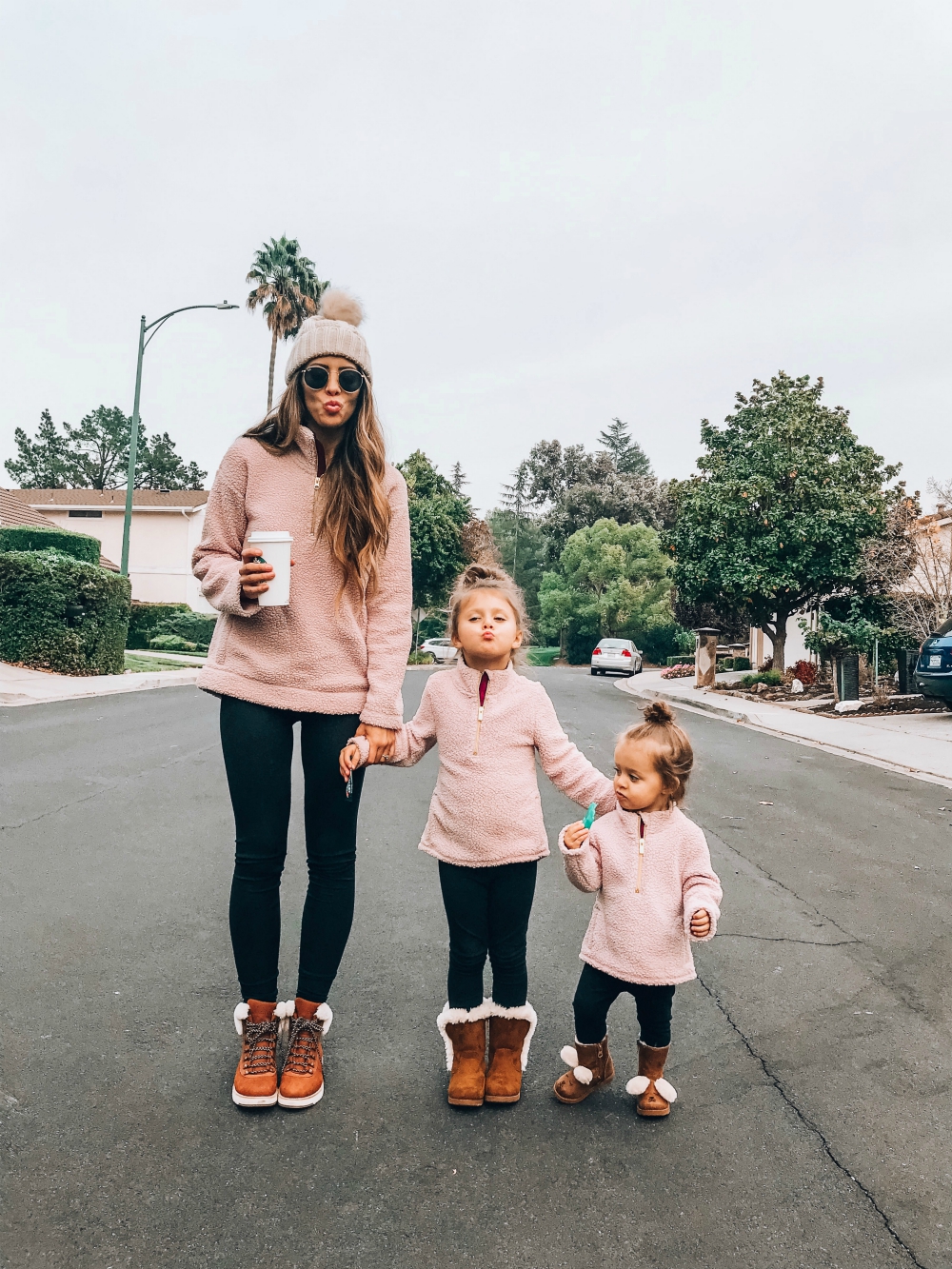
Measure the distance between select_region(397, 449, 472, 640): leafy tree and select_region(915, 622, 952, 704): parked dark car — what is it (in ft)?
79.3

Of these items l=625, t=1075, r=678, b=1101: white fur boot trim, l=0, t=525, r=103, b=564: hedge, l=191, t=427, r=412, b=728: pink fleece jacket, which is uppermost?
l=0, t=525, r=103, b=564: hedge

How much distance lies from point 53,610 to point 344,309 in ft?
49.9

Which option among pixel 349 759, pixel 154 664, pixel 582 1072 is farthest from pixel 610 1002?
pixel 154 664

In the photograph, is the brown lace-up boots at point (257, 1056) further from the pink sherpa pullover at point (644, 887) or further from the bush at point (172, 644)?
the bush at point (172, 644)

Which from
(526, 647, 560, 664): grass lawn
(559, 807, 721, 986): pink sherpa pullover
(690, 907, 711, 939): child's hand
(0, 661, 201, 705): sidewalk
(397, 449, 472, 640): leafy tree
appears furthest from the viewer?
(526, 647, 560, 664): grass lawn

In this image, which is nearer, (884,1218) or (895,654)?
(884,1218)

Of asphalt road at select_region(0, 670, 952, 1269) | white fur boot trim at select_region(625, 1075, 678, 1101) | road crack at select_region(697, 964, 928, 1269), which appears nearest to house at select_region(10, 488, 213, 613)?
asphalt road at select_region(0, 670, 952, 1269)

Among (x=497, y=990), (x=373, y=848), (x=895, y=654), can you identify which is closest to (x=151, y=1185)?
(x=497, y=990)

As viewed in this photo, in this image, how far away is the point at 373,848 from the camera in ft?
17.9

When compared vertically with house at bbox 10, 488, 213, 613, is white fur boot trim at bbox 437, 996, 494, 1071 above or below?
below

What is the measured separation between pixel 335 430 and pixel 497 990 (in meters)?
1.65

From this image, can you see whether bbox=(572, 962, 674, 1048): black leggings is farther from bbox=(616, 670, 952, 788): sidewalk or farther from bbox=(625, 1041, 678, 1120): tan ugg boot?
bbox=(616, 670, 952, 788): sidewalk

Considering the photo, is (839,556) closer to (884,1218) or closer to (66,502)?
(884,1218)

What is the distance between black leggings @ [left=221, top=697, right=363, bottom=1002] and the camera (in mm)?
2521
